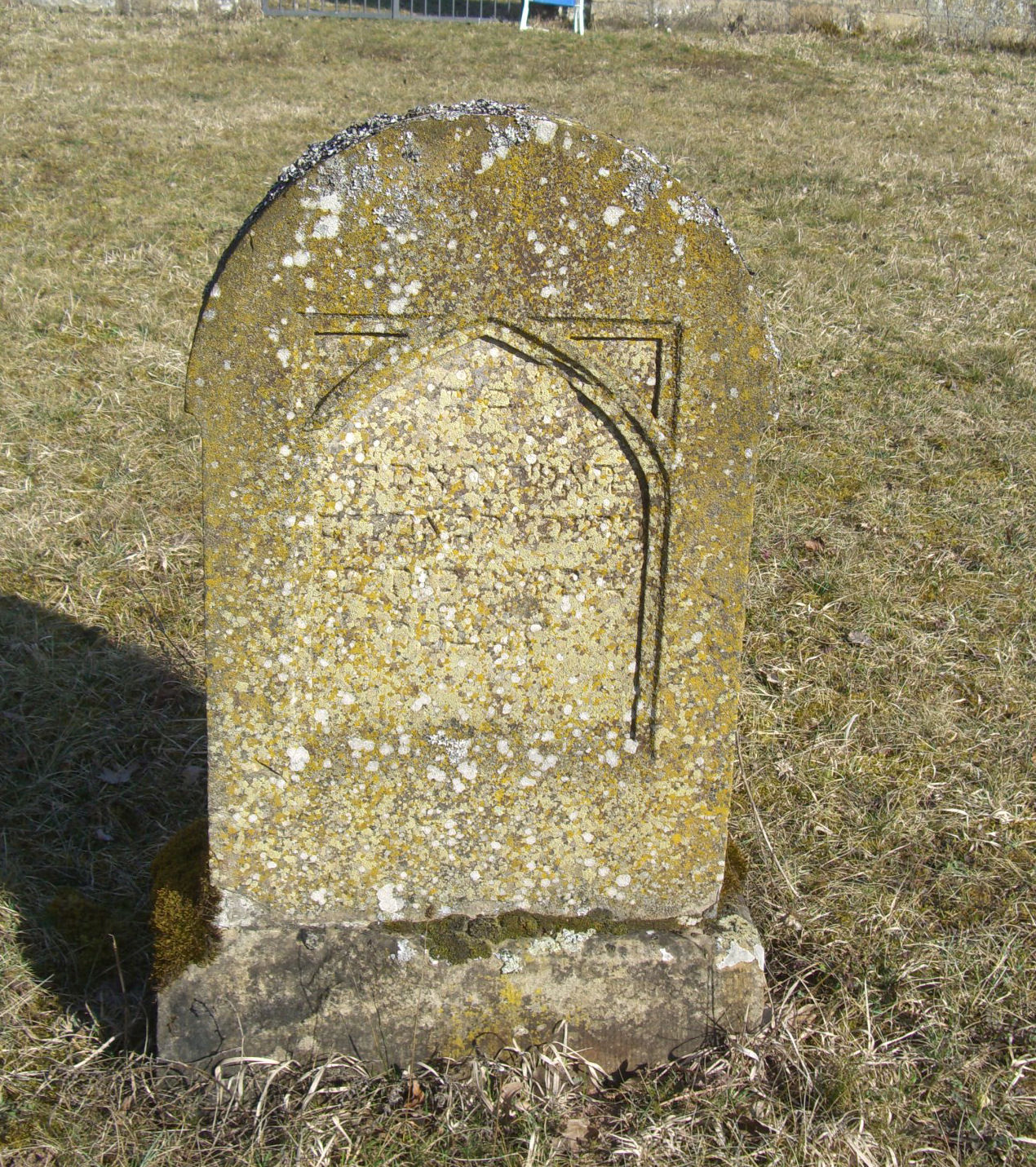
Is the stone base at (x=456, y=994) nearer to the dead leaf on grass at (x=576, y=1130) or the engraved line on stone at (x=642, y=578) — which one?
the dead leaf on grass at (x=576, y=1130)

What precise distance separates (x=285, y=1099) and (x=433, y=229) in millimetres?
2072

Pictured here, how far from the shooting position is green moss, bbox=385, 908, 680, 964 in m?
2.66

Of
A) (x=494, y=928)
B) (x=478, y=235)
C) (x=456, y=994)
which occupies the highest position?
(x=478, y=235)

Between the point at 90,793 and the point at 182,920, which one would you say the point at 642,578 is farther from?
the point at 90,793

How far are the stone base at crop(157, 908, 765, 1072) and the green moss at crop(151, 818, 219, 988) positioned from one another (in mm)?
39

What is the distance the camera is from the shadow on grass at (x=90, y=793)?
3.02 metres

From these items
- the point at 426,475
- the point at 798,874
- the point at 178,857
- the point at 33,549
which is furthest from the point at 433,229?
the point at 33,549

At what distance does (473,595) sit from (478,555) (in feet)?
0.32

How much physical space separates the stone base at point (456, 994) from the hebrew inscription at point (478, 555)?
1.96 feet

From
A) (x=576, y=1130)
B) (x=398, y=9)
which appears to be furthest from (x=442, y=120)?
(x=398, y=9)

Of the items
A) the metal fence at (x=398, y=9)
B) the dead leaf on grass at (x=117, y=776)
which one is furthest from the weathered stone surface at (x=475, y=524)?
the metal fence at (x=398, y=9)

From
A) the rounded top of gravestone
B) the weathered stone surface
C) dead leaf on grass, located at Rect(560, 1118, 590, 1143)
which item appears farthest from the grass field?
the rounded top of gravestone

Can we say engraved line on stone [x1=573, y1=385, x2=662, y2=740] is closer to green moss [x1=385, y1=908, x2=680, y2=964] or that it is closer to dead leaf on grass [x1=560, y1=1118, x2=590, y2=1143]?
green moss [x1=385, y1=908, x2=680, y2=964]

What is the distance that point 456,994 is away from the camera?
2668mm
